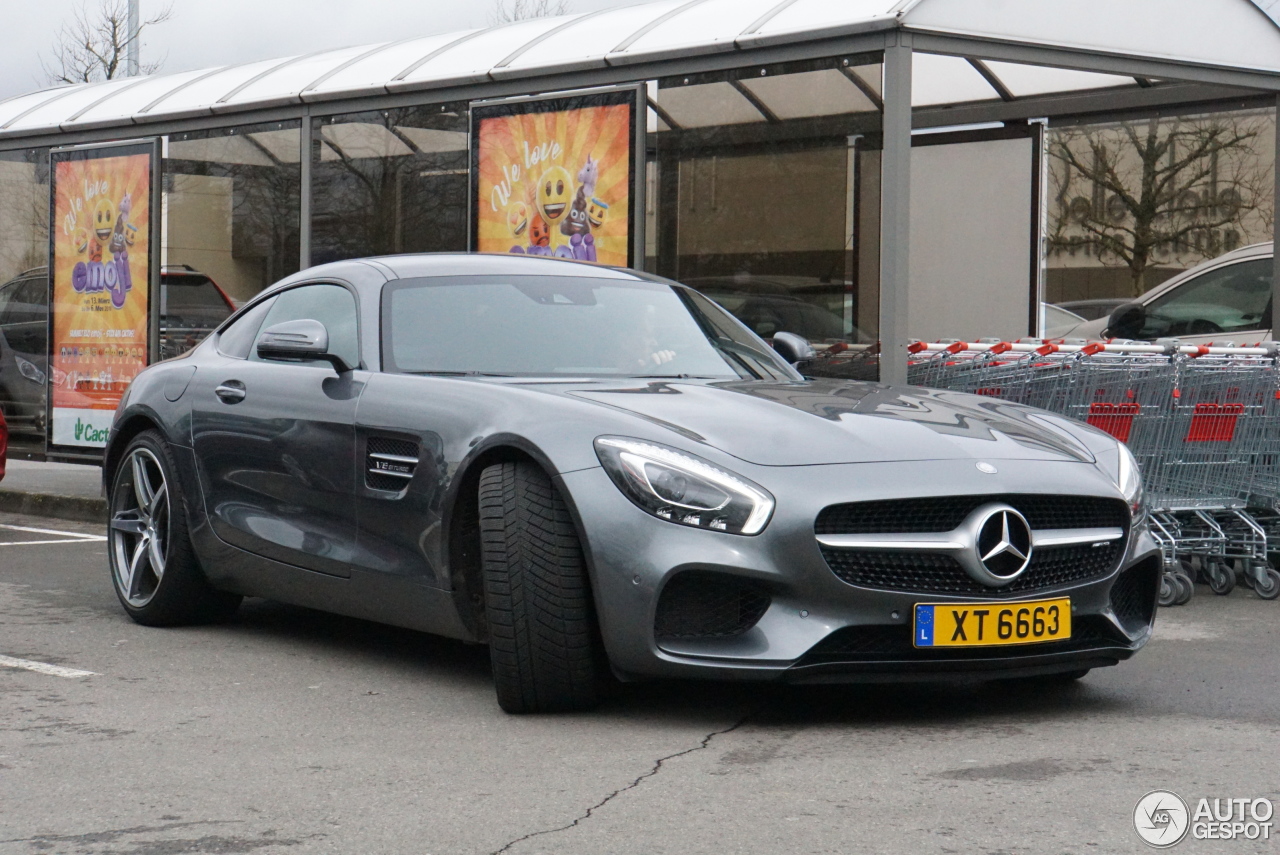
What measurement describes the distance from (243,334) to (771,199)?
4.03 metres

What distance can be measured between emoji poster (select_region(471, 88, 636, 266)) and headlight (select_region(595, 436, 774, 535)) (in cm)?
549

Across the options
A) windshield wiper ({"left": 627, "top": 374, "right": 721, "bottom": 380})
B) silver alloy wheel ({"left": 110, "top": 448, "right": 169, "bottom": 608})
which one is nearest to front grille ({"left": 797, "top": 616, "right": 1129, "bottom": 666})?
windshield wiper ({"left": 627, "top": 374, "right": 721, "bottom": 380})

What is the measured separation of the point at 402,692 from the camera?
5383 millimetres

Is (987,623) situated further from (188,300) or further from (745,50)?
(188,300)

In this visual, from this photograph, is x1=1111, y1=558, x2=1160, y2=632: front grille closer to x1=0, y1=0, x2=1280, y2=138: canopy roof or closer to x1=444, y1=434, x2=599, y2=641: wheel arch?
x1=444, y1=434, x2=599, y2=641: wheel arch

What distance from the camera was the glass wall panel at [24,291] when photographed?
43.2 ft

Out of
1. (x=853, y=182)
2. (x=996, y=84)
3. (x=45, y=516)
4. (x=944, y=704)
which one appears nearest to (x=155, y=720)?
(x=944, y=704)

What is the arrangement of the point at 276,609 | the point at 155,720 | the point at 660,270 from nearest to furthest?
the point at 155,720, the point at 276,609, the point at 660,270

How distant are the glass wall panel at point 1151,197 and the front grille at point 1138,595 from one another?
7257 millimetres

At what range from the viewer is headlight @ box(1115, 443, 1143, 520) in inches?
202

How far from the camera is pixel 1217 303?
39.6 ft

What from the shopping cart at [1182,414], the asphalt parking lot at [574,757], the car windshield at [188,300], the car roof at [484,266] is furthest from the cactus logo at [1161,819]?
the car windshield at [188,300]

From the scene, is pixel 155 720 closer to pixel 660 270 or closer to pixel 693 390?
pixel 693 390

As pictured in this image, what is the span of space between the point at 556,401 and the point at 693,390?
0.53 metres
